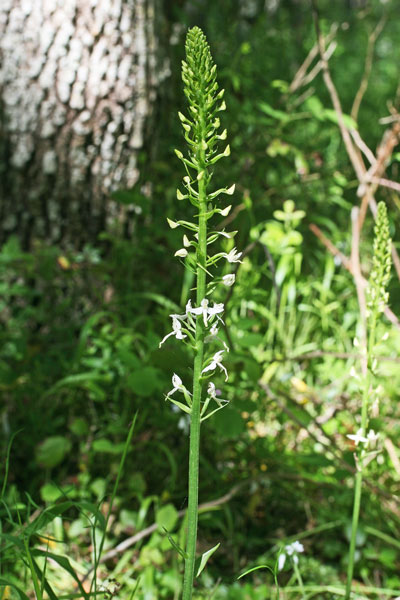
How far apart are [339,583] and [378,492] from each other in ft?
1.07

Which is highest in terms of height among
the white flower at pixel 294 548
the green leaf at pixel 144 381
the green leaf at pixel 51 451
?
the green leaf at pixel 144 381

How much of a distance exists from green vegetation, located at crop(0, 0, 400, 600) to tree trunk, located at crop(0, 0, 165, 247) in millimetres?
140

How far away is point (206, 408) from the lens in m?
1.24

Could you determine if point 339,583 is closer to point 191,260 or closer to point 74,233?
point 191,260

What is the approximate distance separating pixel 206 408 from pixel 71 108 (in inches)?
67.4

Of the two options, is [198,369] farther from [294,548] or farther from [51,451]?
[51,451]

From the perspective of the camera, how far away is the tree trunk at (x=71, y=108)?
2420mm

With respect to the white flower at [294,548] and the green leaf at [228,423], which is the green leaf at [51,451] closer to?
the green leaf at [228,423]

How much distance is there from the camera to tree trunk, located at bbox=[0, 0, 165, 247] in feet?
7.94

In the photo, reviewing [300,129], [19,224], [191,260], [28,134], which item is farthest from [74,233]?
[300,129]

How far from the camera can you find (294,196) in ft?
11.4

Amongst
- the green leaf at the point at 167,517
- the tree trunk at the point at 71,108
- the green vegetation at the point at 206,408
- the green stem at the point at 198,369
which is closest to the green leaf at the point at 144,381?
the green vegetation at the point at 206,408

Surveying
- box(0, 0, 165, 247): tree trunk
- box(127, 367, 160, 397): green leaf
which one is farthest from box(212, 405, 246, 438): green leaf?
box(0, 0, 165, 247): tree trunk

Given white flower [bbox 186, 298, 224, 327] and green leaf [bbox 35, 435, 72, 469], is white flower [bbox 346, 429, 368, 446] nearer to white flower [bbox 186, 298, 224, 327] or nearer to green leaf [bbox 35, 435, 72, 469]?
white flower [bbox 186, 298, 224, 327]
